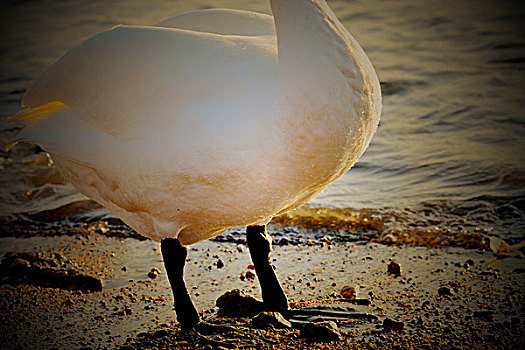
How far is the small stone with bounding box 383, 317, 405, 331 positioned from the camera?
9.64ft

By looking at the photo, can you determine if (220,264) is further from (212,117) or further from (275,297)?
(212,117)

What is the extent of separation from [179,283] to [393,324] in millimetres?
1093

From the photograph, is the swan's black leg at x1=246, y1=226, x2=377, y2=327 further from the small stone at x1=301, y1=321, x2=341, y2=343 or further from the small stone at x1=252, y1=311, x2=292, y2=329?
the small stone at x1=301, y1=321, x2=341, y2=343

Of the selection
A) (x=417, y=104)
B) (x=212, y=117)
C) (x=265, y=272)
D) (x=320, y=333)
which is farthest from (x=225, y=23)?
(x=417, y=104)

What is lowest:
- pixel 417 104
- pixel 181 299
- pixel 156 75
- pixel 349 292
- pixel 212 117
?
pixel 417 104

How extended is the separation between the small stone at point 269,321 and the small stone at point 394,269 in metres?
1.00

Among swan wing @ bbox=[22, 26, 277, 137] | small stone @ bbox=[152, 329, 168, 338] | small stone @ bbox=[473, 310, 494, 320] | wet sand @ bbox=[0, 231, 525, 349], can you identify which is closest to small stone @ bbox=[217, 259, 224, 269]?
wet sand @ bbox=[0, 231, 525, 349]

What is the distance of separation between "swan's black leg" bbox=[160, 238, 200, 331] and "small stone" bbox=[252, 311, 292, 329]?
0.30m

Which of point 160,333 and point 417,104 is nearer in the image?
point 160,333

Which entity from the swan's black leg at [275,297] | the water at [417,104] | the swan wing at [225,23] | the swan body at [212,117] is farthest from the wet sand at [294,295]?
the swan wing at [225,23]

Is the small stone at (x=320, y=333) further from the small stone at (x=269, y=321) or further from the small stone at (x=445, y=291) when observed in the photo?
the small stone at (x=445, y=291)

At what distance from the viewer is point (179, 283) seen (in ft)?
10.1

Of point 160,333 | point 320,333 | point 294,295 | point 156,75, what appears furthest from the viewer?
point 294,295

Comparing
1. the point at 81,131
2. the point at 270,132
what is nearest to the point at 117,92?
the point at 81,131
